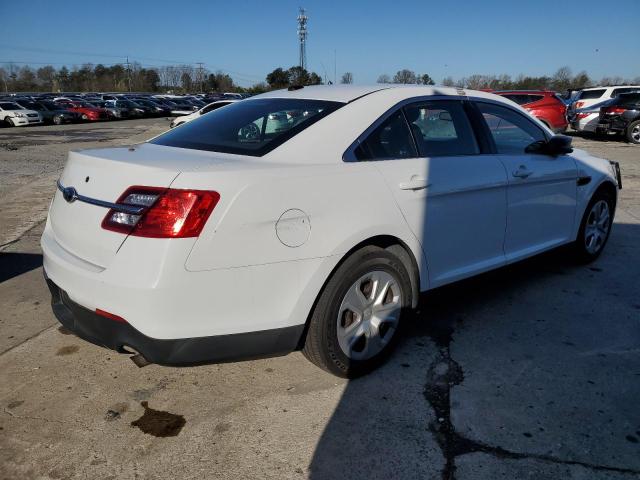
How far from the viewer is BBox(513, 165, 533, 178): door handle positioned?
151 inches

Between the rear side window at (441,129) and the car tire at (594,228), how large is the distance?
179 cm

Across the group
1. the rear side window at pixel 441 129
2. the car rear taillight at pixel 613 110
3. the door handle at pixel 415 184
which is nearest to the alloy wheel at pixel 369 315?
the door handle at pixel 415 184

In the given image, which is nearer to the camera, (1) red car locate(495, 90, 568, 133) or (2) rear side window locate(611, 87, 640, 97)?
(1) red car locate(495, 90, 568, 133)

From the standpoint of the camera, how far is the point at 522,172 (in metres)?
3.88

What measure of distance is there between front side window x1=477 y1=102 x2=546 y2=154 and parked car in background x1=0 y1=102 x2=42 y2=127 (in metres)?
32.4

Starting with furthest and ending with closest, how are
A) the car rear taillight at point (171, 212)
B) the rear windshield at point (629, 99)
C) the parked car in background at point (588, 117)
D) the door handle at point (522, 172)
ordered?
the parked car in background at point (588, 117) < the rear windshield at point (629, 99) < the door handle at point (522, 172) < the car rear taillight at point (171, 212)

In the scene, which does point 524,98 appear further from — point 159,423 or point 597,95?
point 159,423

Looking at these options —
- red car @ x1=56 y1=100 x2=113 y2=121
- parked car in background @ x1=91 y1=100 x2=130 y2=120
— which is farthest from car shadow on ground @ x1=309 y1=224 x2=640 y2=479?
parked car in background @ x1=91 y1=100 x2=130 y2=120

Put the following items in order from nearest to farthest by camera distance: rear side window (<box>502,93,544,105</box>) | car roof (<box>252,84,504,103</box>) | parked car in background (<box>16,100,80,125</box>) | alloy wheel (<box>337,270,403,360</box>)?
alloy wheel (<box>337,270,403,360</box>) < car roof (<box>252,84,504,103</box>) < rear side window (<box>502,93,544,105</box>) < parked car in background (<box>16,100,80,125</box>)

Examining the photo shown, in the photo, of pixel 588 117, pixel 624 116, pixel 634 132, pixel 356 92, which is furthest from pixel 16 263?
pixel 588 117

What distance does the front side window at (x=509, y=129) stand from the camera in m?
3.91

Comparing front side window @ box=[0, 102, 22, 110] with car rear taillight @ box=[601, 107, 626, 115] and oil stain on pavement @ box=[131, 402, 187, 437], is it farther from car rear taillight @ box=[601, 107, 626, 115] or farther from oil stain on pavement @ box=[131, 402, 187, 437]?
oil stain on pavement @ box=[131, 402, 187, 437]

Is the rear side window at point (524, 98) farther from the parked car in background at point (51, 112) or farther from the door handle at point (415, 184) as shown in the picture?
the parked car in background at point (51, 112)

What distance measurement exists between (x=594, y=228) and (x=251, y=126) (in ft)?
11.4
